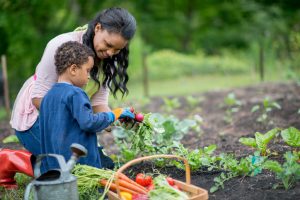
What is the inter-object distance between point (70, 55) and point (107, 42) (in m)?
0.35

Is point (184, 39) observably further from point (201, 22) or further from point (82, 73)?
point (82, 73)

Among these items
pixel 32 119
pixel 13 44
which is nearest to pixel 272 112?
pixel 32 119

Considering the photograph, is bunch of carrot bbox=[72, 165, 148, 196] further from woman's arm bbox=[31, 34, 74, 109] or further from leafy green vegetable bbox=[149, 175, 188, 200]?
A: woman's arm bbox=[31, 34, 74, 109]

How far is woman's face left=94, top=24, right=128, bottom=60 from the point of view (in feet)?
11.9

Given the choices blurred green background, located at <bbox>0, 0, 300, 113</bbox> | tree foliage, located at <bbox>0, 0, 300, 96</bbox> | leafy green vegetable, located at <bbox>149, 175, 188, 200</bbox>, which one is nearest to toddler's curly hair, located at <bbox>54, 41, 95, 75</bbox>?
leafy green vegetable, located at <bbox>149, 175, 188, 200</bbox>

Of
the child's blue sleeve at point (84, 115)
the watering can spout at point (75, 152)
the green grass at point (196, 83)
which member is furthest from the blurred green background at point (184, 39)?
the watering can spout at point (75, 152)

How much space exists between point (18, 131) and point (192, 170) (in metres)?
1.36

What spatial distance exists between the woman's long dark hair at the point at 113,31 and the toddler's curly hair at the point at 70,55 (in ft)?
0.88

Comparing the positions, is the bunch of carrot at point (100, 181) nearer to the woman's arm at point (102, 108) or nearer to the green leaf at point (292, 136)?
the woman's arm at point (102, 108)

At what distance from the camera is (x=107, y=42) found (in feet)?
12.0

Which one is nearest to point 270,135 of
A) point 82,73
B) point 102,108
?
point 102,108

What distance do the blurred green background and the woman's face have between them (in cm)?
470

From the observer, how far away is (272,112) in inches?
258

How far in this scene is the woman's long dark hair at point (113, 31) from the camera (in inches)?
143
